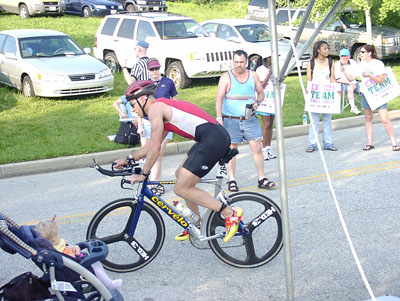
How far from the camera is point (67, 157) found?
10.9 metres

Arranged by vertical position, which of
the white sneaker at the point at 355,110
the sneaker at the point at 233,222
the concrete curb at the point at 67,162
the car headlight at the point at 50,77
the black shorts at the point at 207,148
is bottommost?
the white sneaker at the point at 355,110

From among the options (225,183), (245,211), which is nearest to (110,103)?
(225,183)

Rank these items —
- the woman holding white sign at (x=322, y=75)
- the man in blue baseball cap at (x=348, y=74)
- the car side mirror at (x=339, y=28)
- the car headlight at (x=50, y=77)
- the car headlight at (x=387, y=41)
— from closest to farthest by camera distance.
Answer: the woman holding white sign at (x=322, y=75) < the man in blue baseball cap at (x=348, y=74) < the car headlight at (x=50, y=77) < the car headlight at (x=387, y=41) < the car side mirror at (x=339, y=28)

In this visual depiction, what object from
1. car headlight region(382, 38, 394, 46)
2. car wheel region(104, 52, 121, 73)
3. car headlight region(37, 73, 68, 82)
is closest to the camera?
car headlight region(37, 73, 68, 82)

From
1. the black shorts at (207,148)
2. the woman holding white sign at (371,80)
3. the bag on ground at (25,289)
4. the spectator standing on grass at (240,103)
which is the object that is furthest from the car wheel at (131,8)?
the bag on ground at (25,289)

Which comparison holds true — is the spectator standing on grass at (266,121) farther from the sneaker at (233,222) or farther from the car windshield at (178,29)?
the car windshield at (178,29)

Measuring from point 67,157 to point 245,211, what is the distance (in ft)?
17.6

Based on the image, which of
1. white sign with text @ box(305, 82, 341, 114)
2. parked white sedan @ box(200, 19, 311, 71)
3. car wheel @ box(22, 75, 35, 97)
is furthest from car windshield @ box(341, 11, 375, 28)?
car wheel @ box(22, 75, 35, 97)

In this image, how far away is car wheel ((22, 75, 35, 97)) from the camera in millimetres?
15172

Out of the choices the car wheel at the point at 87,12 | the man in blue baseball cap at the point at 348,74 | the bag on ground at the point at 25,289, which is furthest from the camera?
the car wheel at the point at 87,12

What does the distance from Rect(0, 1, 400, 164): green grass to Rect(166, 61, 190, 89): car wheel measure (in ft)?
0.82

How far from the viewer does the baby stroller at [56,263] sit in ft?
14.6

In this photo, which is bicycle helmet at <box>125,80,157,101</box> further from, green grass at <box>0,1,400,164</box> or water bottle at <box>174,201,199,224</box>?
green grass at <box>0,1,400,164</box>

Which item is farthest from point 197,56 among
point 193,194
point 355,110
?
point 193,194
